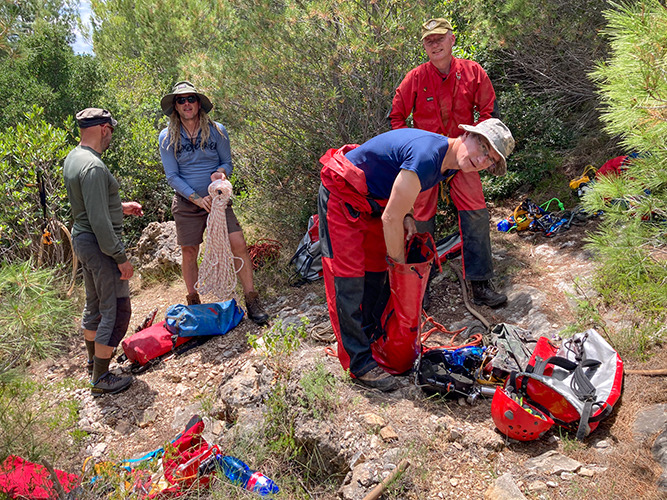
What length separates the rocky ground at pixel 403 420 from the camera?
2.48m

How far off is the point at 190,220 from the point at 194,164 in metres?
0.49

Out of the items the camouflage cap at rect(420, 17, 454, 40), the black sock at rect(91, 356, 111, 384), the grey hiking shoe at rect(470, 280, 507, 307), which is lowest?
the black sock at rect(91, 356, 111, 384)

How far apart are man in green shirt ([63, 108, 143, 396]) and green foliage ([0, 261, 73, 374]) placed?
1.78ft

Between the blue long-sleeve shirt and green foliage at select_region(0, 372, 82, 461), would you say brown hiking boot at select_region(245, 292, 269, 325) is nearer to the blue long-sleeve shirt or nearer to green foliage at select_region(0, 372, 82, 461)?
the blue long-sleeve shirt

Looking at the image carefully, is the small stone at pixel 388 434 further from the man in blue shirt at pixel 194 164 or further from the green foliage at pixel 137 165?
the green foliage at pixel 137 165

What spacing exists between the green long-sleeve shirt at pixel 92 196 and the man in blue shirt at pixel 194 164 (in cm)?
78

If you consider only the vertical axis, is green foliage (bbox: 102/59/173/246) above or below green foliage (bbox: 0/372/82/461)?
above

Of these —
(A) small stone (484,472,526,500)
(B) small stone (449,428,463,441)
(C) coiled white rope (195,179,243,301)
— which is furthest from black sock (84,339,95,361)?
(A) small stone (484,472,526,500)

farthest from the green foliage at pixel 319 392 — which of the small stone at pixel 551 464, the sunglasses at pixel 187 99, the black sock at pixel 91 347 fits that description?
the sunglasses at pixel 187 99

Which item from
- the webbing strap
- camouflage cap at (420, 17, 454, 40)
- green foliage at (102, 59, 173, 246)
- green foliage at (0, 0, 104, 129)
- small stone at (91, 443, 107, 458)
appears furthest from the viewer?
green foliage at (102, 59, 173, 246)

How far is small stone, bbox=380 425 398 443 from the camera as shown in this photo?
→ 2793 millimetres

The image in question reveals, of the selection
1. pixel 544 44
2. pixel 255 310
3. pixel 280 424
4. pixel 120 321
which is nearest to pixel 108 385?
pixel 120 321

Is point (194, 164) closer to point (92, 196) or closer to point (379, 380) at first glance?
point (92, 196)

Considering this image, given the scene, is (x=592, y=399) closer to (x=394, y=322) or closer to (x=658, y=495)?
(x=658, y=495)
